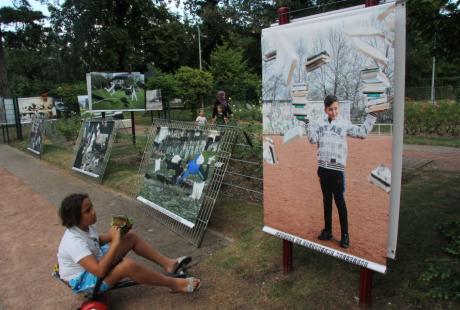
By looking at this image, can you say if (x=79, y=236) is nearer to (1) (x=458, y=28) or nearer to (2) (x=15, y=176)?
(1) (x=458, y=28)

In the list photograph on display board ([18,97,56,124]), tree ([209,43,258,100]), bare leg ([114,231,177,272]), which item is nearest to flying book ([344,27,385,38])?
bare leg ([114,231,177,272])

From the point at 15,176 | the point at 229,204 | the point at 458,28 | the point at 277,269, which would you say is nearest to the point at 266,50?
the point at 277,269

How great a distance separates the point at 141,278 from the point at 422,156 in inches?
268

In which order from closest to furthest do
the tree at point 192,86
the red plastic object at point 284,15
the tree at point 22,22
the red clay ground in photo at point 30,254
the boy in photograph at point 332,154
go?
the boy in photograph at point 332,154 < the red plastic object at point 284,15 < the red clay ground in photo at point 30,254 < the tree at point 192,86 < the tree at point 22,22

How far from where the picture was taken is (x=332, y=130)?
272 centimetres

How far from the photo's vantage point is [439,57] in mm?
4930

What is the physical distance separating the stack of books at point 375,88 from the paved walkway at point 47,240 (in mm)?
2238

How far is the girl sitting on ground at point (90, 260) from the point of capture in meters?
3.10

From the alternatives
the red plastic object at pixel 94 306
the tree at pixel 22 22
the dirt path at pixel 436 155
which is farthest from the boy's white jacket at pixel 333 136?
the tree at pixel 22 22

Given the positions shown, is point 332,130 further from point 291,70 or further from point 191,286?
point 191,286

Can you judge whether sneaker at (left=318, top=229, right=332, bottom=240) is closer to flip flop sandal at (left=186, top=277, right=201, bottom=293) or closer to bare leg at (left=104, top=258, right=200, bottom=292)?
flip flop sandal at (left=186, top=277, right=201, bottom=293)

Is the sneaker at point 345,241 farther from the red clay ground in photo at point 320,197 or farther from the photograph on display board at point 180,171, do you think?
the photograph on display board at point 180,171

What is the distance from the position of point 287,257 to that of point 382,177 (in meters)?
1.38

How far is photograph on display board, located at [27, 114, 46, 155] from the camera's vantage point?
11750mm
